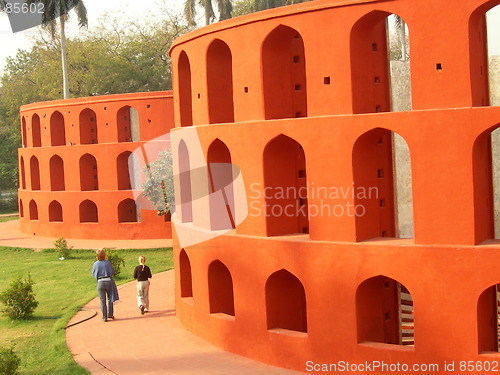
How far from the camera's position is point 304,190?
12.2 meters

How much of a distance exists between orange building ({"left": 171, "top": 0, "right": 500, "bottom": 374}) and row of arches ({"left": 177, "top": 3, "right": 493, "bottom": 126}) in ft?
0.09

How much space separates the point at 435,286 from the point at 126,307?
8.18 meters

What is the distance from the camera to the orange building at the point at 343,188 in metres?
9.91

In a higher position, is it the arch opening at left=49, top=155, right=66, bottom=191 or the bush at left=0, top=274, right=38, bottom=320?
the arch opening at left=49, top=155, right=66, bottom=191

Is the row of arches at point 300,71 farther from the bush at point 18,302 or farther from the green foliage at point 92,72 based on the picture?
the green foliage at point 92,72

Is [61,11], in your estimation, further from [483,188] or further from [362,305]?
[483,188]

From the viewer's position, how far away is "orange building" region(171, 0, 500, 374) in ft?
32.5

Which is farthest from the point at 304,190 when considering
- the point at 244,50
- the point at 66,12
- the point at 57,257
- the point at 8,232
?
the point at 66,12

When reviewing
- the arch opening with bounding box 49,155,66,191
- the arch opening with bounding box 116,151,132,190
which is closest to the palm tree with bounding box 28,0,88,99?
the arch opening with bounding box 49,155,66,191

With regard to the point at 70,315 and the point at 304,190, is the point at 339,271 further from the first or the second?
the point at 70,315

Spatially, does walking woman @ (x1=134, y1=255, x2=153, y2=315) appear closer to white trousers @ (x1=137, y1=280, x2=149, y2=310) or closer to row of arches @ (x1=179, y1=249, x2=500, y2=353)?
white trousers @ (x1=137, y1=280, x2=149, y2=310)

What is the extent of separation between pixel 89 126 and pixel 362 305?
2169 centimetres

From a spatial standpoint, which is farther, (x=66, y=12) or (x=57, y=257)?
(x=66, y=12)

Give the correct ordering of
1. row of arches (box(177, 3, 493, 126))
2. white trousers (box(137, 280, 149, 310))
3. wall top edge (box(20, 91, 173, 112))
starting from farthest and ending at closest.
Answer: wall top edge (box(20, 91, 173, 112))
white trousers (box(137, 280, 149, 310))
row of arches (box(177, 3, 493, 126))
